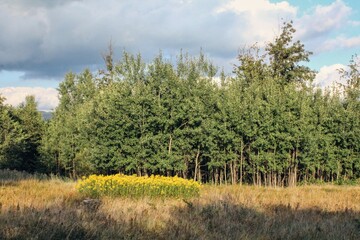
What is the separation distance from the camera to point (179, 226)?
23.5 ft

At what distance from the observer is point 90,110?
29016 mm

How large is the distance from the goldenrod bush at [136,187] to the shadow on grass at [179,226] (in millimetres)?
5081

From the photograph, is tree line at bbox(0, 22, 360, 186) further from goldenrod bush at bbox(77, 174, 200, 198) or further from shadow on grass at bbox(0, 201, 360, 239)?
shadow on grass at bbox(0, 201, 360, 239)

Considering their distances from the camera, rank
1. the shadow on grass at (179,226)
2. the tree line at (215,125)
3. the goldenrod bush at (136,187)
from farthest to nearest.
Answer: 1. the tree line at (215,125)
2. the goldenrod bush at (136,187)
3. the shadow on grass at (179,226)

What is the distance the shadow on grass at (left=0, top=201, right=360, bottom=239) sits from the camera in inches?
238

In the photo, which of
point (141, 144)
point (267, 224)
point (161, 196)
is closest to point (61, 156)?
point (141, 144)

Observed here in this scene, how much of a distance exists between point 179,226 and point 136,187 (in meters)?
7.76

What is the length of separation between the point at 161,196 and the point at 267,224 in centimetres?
688

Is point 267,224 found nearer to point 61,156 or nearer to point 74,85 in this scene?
point 61,156

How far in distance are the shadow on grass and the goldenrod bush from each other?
16.7 feet

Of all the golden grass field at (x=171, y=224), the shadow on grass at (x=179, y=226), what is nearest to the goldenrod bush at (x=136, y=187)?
the golden grass field at (x=171, y=224)

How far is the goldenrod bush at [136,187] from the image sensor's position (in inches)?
572

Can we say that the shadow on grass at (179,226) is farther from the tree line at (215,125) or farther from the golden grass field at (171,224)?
the tree line at (215,125)

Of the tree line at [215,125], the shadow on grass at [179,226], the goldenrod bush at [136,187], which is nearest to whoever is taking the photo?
the shadow on grass at [179,226]
